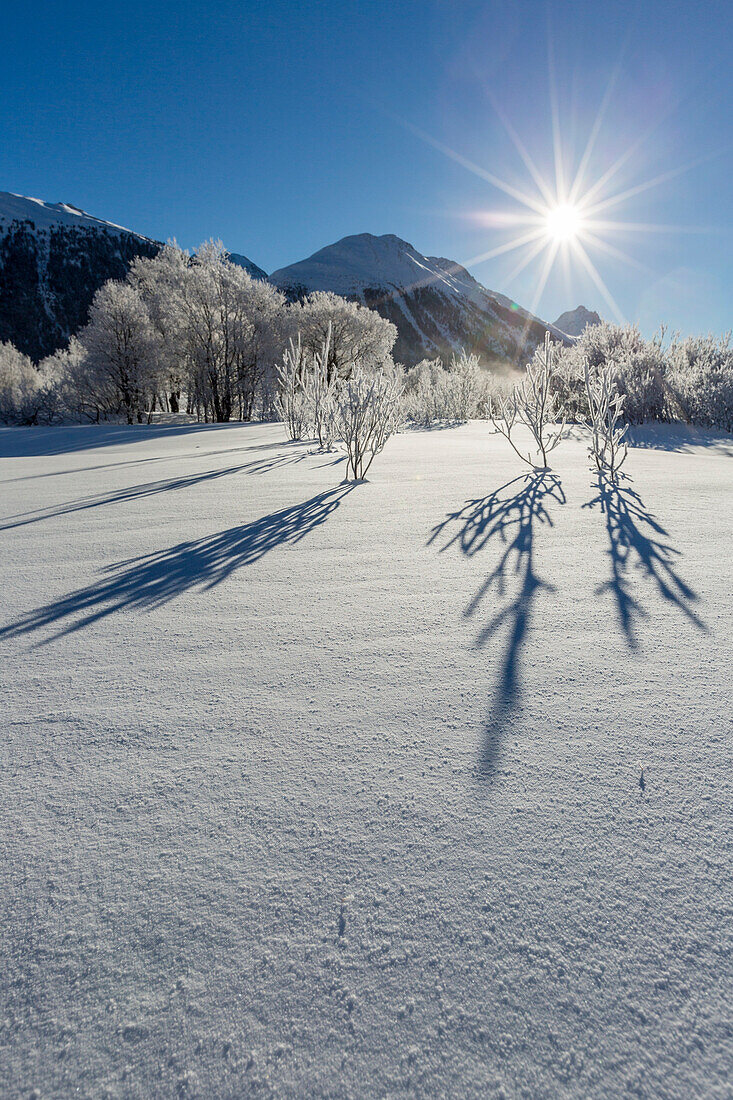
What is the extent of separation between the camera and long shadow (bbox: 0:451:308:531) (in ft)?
9.30

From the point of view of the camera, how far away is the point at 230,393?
58.3 ft

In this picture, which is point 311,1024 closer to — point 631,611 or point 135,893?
point 135,893

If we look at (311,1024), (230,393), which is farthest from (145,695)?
(230,393)

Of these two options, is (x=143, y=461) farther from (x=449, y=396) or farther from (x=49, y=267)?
(x=49, y=267)

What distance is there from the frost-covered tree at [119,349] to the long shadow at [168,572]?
16123 millimetres

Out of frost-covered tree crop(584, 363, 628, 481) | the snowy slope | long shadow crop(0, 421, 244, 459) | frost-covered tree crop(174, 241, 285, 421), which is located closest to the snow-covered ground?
frost-covered tree crop(584, 363, 628, 481)

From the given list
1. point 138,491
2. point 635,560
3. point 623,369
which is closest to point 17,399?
point 138,491

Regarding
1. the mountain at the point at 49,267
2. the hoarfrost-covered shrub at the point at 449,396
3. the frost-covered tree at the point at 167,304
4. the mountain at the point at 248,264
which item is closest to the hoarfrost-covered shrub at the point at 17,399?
the frost-covered tree at the point at 167,304

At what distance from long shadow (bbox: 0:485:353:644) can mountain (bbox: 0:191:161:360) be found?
2274 inches

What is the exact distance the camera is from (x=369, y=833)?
767 millimetres

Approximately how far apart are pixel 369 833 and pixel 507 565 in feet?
4.36

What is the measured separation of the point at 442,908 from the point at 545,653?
753 millimetres

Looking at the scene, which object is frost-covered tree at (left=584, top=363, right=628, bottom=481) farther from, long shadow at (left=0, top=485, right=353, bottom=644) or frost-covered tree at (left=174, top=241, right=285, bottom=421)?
frost-covered tree at (left=174, top=241, right=285, bottom=421)

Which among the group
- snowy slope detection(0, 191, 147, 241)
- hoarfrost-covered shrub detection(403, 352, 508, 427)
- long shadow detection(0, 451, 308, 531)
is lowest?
long shadow detection(0, 451, 308, 531)
